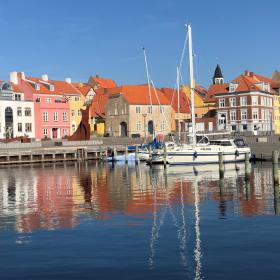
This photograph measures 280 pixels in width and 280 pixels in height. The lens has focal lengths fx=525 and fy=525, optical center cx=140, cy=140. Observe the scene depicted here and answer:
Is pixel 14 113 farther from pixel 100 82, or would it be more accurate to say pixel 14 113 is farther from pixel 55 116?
pixel 100 82

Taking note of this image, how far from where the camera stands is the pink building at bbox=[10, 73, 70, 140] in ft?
340

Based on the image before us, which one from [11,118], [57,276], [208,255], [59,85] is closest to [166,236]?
[208,255]

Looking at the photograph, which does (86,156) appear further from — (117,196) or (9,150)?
(117,196)

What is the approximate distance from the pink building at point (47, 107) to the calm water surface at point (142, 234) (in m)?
68.3

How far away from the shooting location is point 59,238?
20.0 metres

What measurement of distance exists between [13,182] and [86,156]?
119 feet

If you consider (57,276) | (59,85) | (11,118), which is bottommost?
(57,276)

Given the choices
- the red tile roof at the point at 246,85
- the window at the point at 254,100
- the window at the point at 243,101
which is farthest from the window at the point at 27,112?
the window at the point at 254,100

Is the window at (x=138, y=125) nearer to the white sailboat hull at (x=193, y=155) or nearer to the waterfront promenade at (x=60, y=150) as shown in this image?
the waterfront promenade at (x=60, y=150)

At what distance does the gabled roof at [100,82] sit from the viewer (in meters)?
143

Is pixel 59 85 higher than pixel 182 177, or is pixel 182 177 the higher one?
pixel 59 85

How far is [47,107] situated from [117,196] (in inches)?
2954

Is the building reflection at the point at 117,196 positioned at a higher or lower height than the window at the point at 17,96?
lower

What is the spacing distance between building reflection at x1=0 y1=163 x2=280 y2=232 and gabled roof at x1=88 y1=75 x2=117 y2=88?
95168 millimetres
